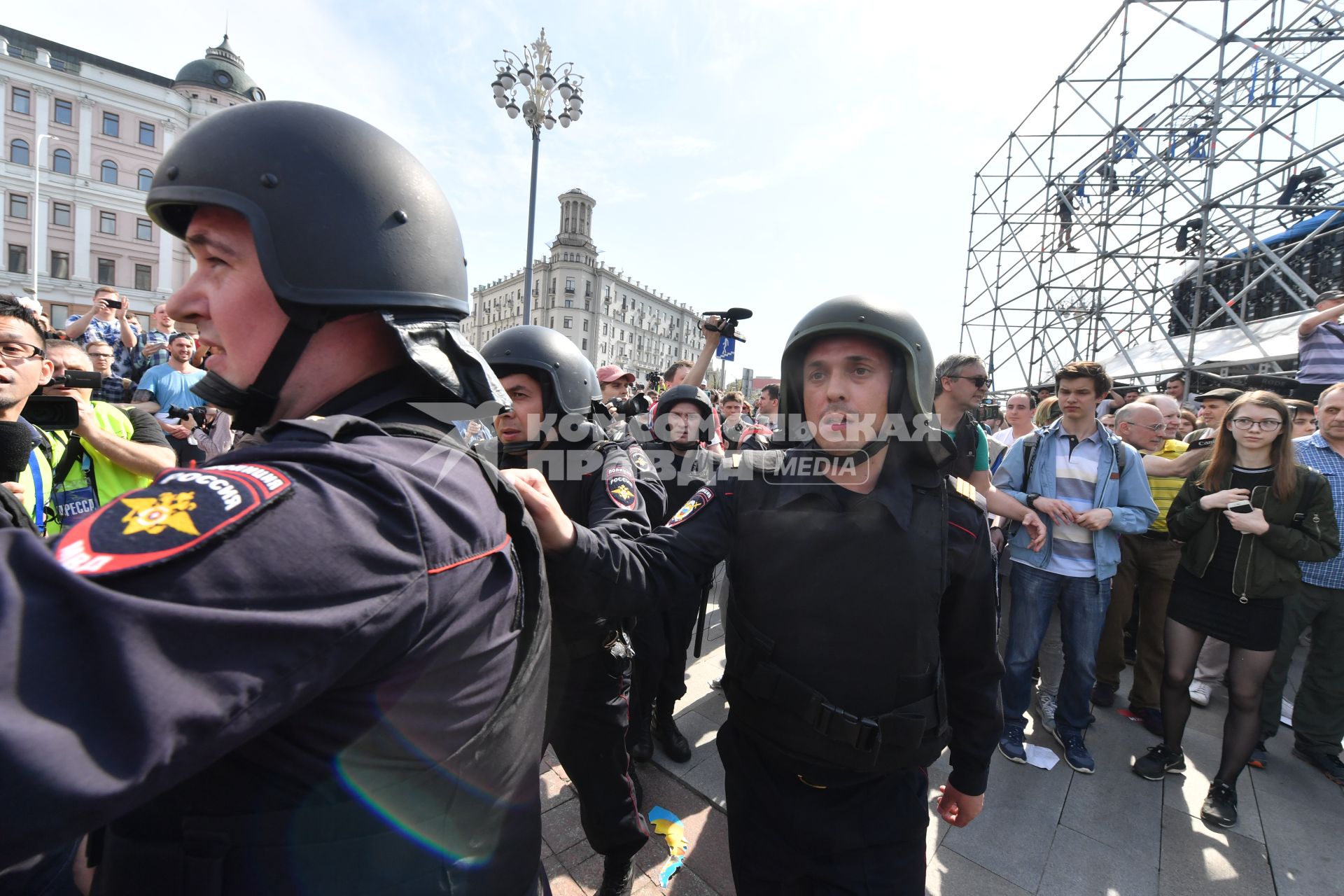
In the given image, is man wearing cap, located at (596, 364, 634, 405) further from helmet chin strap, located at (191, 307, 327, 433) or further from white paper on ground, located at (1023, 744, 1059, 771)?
helmet chin strap, located at (191, 307, 327, 433)

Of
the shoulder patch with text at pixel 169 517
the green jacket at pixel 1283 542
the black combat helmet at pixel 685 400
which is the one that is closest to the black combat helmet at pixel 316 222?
the shoulder patch with text at pixel 169 517

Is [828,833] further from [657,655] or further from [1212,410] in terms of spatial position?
[1212,410]

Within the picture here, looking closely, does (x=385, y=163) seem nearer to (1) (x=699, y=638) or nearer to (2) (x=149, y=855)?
(2) (x=149, y=855)

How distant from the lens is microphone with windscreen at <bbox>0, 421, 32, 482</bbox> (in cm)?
210

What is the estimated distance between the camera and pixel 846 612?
174cm

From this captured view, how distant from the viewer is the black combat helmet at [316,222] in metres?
1.04

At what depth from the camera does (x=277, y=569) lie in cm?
65

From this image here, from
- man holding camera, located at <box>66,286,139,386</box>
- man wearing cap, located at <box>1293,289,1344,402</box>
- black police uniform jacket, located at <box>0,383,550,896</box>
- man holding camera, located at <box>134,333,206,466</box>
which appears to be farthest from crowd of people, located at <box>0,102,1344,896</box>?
man holding camera, located at <box>66,286,139,386</box>

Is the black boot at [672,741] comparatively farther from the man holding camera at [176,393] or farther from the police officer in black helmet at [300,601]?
the man holding camera at [176,393]

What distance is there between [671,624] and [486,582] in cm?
267

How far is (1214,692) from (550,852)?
18.2ft

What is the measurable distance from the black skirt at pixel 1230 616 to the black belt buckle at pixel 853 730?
10.1 ft

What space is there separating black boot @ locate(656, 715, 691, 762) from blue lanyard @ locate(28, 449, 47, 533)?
3.32m

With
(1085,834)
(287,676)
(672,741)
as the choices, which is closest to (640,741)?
(672,741)
